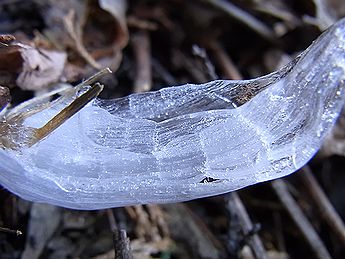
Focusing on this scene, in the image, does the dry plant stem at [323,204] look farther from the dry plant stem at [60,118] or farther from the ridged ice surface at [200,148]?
the dry plant stem at [60,118]

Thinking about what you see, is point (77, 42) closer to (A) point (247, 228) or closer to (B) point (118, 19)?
(B) point (118, 19)

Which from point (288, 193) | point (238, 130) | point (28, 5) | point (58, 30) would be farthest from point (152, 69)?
point (238, 130)

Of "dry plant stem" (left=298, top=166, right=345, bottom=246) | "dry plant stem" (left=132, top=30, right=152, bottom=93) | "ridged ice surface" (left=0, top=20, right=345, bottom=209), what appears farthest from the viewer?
"dry plant stem" (left=132, top=30, right=152, bottom=93)

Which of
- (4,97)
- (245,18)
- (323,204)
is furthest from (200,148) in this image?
(245,18)

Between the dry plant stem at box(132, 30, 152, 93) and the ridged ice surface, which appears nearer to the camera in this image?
the ridged ice surface

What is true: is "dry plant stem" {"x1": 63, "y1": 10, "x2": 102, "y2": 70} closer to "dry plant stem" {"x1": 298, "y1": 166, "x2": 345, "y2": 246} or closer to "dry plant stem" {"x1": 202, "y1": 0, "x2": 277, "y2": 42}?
"dry plant stem" {"x1": 202, "y1": 0, "x2": 277, "y2": 42}

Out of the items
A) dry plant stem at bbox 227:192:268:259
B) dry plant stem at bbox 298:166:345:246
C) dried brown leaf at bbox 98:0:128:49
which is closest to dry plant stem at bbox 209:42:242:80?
dried brown leaf at bbox 98:0:128:49

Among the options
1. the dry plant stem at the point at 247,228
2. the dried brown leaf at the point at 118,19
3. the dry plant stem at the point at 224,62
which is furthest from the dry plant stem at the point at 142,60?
the dry plant stem at the point at 247,228
